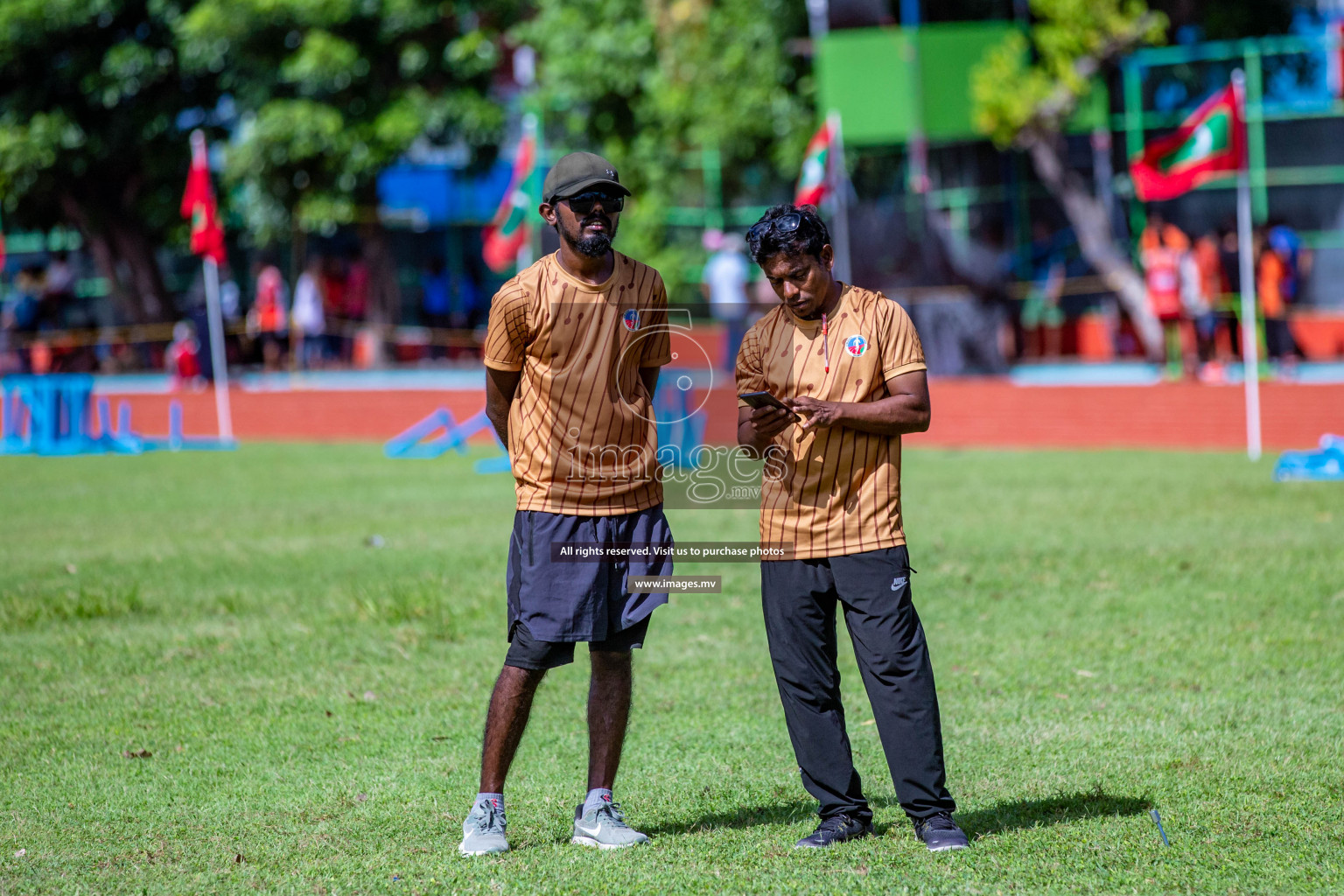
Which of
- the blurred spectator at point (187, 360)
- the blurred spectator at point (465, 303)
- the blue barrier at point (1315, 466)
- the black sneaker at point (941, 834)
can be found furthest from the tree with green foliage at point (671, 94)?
the black sneaker at point (941, 834)

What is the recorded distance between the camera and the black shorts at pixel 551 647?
4.94m

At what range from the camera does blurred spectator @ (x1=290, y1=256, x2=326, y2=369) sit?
29016 mm

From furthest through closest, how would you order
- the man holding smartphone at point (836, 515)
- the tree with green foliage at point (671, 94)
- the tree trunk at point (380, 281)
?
the tree trunk at point (380, 281) < the tree with green foliage at point (671, 94) < the man holding smartphone at point (836, 515)

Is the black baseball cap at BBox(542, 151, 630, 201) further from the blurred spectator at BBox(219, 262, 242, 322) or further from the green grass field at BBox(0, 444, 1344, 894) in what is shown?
the blurred spectator at BBox(219, 262, 242, 322)

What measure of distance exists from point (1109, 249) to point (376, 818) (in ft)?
62.7

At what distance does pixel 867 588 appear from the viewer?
486cm

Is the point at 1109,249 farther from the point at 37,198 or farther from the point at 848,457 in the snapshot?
the point at 37,198

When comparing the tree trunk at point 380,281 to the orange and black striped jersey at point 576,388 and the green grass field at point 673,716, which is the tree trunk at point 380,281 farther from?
the orange and black striped jersey at point 576,388

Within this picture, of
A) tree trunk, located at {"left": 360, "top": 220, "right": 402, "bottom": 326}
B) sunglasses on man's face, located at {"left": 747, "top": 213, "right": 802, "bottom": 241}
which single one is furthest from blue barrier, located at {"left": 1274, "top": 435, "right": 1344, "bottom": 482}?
tree trunk, located at {"left": 360, "top": 220, "right": 402, "bottom": 326}

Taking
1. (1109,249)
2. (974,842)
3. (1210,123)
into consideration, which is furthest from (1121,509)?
(1109,249)

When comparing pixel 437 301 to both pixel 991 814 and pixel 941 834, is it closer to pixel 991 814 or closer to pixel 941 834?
pixel 991 814

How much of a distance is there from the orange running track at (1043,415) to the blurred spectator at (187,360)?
3.00 metres

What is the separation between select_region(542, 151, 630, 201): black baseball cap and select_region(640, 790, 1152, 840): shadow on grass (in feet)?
6.91

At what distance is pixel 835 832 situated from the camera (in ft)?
16.4
